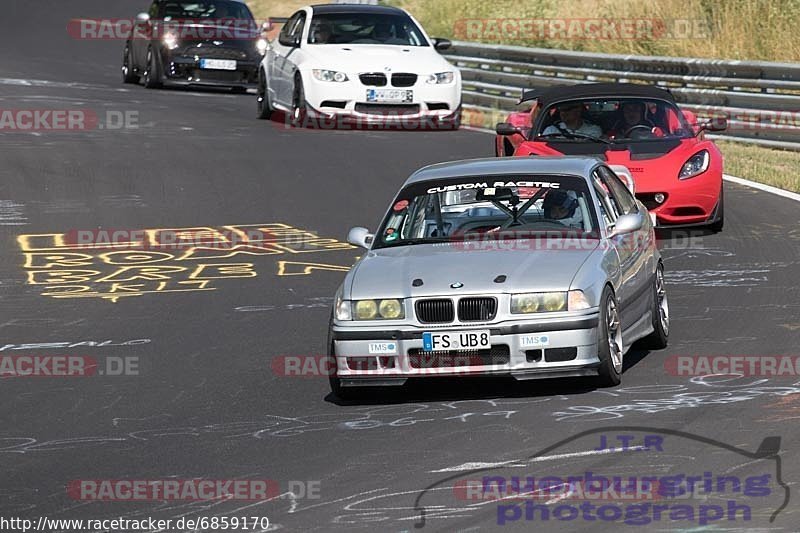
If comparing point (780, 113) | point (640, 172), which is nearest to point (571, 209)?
point (640, 172)

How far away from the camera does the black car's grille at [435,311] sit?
9.52 m

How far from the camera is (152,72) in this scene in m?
29.8

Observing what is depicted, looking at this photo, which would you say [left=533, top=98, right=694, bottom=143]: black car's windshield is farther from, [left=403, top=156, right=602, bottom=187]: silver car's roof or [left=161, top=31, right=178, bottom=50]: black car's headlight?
[left=161, top=31, right=178, bottom=50]: black car's headlight

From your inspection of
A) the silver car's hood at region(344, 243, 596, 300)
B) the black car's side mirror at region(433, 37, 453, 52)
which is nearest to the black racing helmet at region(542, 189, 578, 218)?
the silver car's hood at region(344, 243, 596, 300)

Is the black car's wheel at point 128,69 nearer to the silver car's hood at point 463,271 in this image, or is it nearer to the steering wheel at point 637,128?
the steering wheel at point 637,128

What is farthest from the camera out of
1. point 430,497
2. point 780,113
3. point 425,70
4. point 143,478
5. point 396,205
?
point 425,70

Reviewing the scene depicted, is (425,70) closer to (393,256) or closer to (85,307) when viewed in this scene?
(85,307)

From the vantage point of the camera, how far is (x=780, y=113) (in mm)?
22047

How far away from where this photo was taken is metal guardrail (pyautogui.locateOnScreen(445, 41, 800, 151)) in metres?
22.1

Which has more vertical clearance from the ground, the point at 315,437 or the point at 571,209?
the point at 571,209

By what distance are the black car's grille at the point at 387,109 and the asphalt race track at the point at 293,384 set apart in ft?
7.25

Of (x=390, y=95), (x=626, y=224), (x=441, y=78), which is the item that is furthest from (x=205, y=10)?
(x=626, y=224)

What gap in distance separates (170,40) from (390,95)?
696cm

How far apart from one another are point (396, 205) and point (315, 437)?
2595 mm
